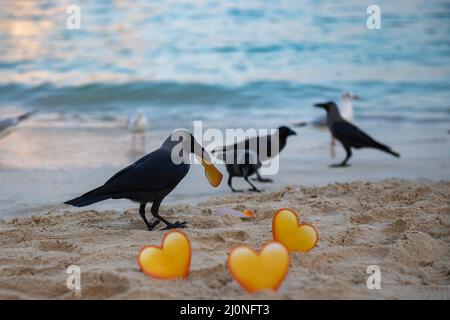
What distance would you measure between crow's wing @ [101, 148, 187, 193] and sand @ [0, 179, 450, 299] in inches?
11.3

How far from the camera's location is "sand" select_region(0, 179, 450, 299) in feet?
9.52

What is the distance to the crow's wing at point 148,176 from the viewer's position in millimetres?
3965

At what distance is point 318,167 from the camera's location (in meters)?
6.68

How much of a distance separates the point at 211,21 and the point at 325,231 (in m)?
15.1

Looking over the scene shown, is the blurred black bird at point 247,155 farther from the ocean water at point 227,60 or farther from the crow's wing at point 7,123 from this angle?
the ocean water at point 227,60

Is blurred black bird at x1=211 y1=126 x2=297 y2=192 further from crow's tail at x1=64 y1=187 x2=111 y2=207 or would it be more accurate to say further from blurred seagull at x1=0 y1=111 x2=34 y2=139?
blurred seagull at x1=0 y1=111 x2=34 y2=139

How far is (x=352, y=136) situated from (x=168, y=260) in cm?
437

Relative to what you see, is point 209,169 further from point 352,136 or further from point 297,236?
point 352,136

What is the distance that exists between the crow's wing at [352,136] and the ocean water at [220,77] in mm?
270

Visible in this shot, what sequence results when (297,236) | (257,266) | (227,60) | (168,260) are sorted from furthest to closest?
(227,60)
(297,236)
(168,260)
(257,266)

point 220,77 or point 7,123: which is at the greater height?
point 220,77

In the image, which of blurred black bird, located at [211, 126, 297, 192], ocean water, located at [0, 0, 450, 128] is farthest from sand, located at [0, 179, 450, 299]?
ocean water, located at [0, 0, 450, 128]

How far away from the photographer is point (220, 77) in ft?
41.3

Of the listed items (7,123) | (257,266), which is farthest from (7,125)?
(257,266)
